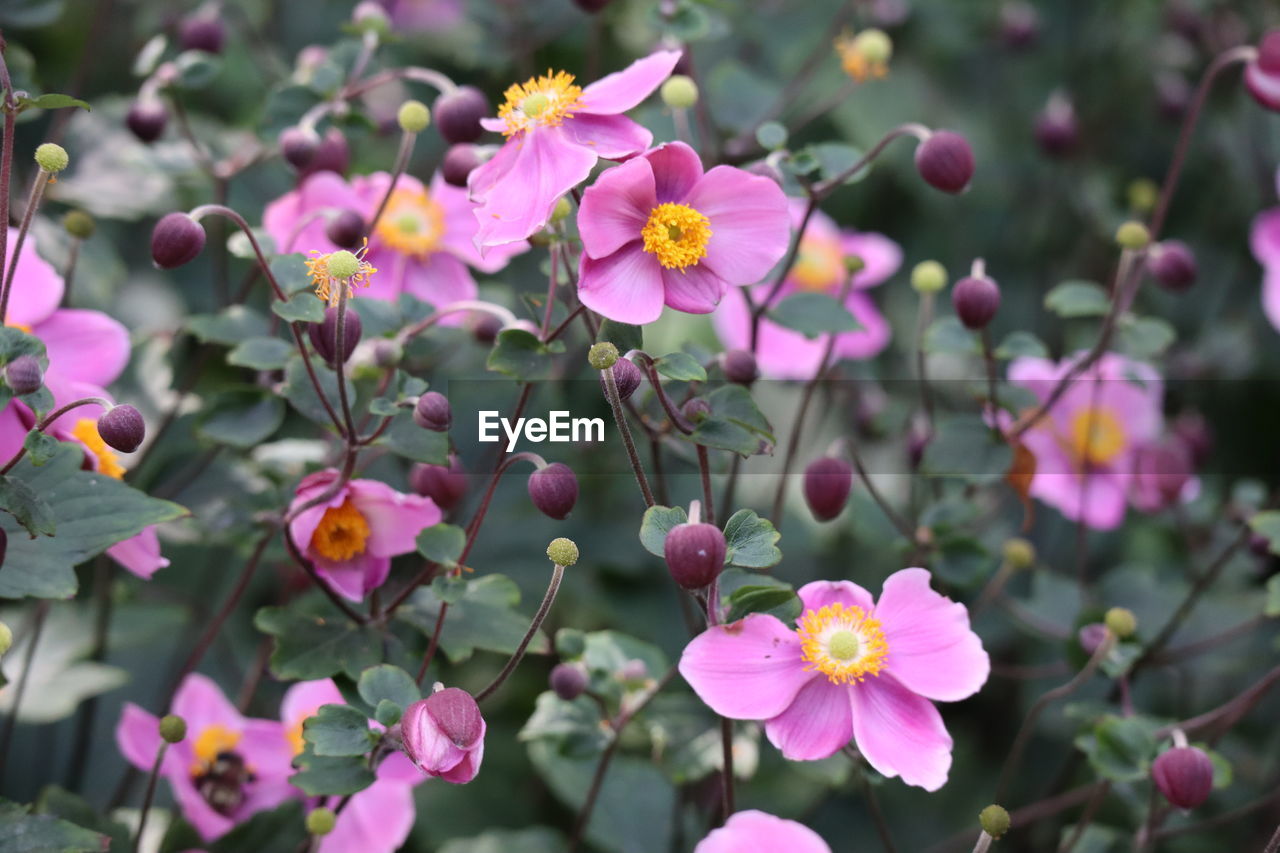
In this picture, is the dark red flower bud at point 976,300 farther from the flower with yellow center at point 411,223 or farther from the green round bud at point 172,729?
the green round bud at point 172,729

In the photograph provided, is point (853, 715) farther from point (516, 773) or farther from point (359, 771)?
point (516, 773)

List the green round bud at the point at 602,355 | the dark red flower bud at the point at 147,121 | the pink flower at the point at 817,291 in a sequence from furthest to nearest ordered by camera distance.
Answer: the pink flower at the point at 817,291, the dark red flower bud at the point at 147,121, the green round bud at the point at 602,355

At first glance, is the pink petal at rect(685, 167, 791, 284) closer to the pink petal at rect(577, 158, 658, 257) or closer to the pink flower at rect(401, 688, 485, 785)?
the pink petal at rect(577, 158, 658, 257)

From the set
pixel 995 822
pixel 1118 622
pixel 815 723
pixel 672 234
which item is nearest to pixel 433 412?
pixel 672 234

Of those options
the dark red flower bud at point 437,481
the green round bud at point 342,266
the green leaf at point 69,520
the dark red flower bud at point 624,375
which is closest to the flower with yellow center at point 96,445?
the green leaf at point 69,520

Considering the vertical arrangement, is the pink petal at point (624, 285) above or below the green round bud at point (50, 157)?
below

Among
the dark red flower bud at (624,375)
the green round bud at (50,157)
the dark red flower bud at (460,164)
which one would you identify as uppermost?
the green round bud at (50,157)

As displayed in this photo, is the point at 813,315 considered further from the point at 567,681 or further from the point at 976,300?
the point at 567,681

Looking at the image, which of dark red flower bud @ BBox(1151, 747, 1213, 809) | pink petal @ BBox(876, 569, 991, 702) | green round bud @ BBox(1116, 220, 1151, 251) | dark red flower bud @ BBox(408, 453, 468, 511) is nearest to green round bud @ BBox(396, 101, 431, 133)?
dark red flower bud @ BBox(408, 453, 468, 511)
